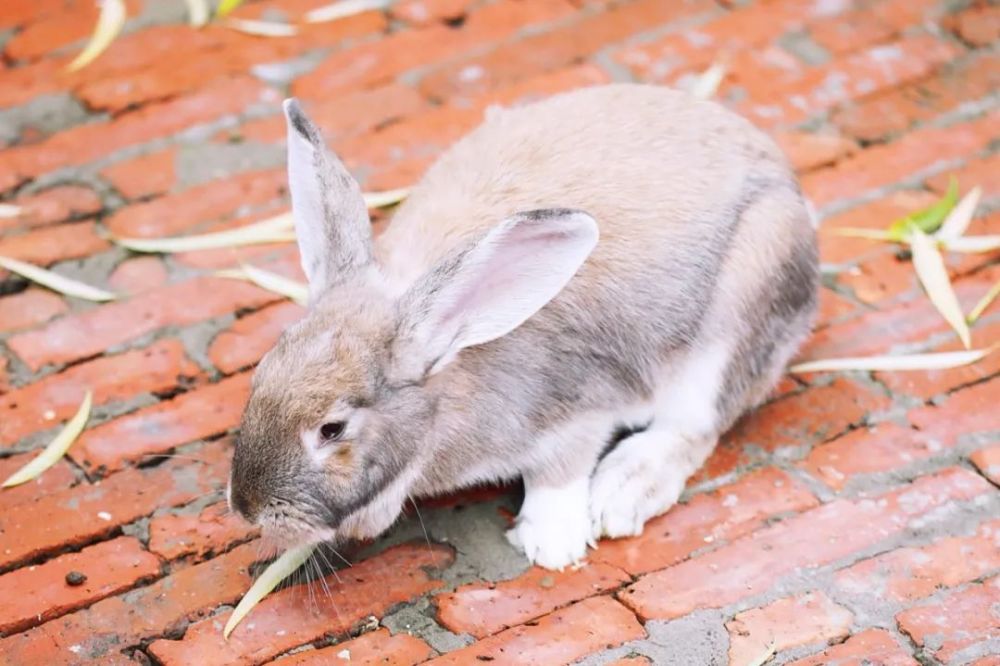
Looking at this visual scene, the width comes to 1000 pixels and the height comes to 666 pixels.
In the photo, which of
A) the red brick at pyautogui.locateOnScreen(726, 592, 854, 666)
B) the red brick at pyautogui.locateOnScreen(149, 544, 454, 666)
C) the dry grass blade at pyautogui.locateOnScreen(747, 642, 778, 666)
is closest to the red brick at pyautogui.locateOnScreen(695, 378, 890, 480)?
the red brick at pyautogui.locateOnScreen(726, 592, 854, 666)

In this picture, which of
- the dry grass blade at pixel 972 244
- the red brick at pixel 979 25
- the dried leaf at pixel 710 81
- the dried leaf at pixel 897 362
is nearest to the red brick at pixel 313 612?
the dried leaf at pixel 897 362

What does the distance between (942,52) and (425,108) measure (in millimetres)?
1860

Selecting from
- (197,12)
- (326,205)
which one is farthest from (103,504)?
(197,12)

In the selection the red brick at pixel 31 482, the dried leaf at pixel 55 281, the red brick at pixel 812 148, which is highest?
the red brick at pixel 812 148

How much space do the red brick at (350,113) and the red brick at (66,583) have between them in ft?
5.85

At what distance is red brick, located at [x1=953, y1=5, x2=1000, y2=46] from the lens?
5.53m

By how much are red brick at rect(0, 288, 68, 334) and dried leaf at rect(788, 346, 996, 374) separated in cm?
213

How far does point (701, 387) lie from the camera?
394 centimetres

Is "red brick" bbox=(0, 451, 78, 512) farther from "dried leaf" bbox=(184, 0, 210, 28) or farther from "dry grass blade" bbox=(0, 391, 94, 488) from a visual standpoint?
"dried leaf" bbox=(184, 0, 210, 28)

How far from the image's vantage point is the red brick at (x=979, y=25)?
553 cm

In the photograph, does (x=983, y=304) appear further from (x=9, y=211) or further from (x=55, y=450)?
(x=9, y=211)

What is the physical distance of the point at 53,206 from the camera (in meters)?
4.78

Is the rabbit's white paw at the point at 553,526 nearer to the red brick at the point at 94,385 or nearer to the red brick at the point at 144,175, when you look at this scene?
the red brick at the point at 94,385

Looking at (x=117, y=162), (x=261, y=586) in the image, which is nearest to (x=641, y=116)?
(x=261, y=586)
